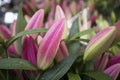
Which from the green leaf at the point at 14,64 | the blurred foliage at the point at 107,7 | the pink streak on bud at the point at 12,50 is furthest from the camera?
the blurred foliage at the point at 107,7

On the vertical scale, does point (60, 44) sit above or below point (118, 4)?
above

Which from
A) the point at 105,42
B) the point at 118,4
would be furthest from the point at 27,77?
the point at 118,4

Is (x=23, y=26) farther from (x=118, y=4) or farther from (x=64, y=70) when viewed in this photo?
(x=118, y=4)

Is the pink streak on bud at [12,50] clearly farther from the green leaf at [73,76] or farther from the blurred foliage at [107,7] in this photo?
the blurred foliage at [107,7]

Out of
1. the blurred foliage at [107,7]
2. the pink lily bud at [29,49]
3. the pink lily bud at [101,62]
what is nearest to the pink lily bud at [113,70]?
the pink lily bud at [101,62]

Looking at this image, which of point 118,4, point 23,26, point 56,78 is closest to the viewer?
point 56,78

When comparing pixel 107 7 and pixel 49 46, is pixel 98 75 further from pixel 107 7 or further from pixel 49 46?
pixel 107 7

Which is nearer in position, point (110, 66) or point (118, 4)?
point (110, 66)
